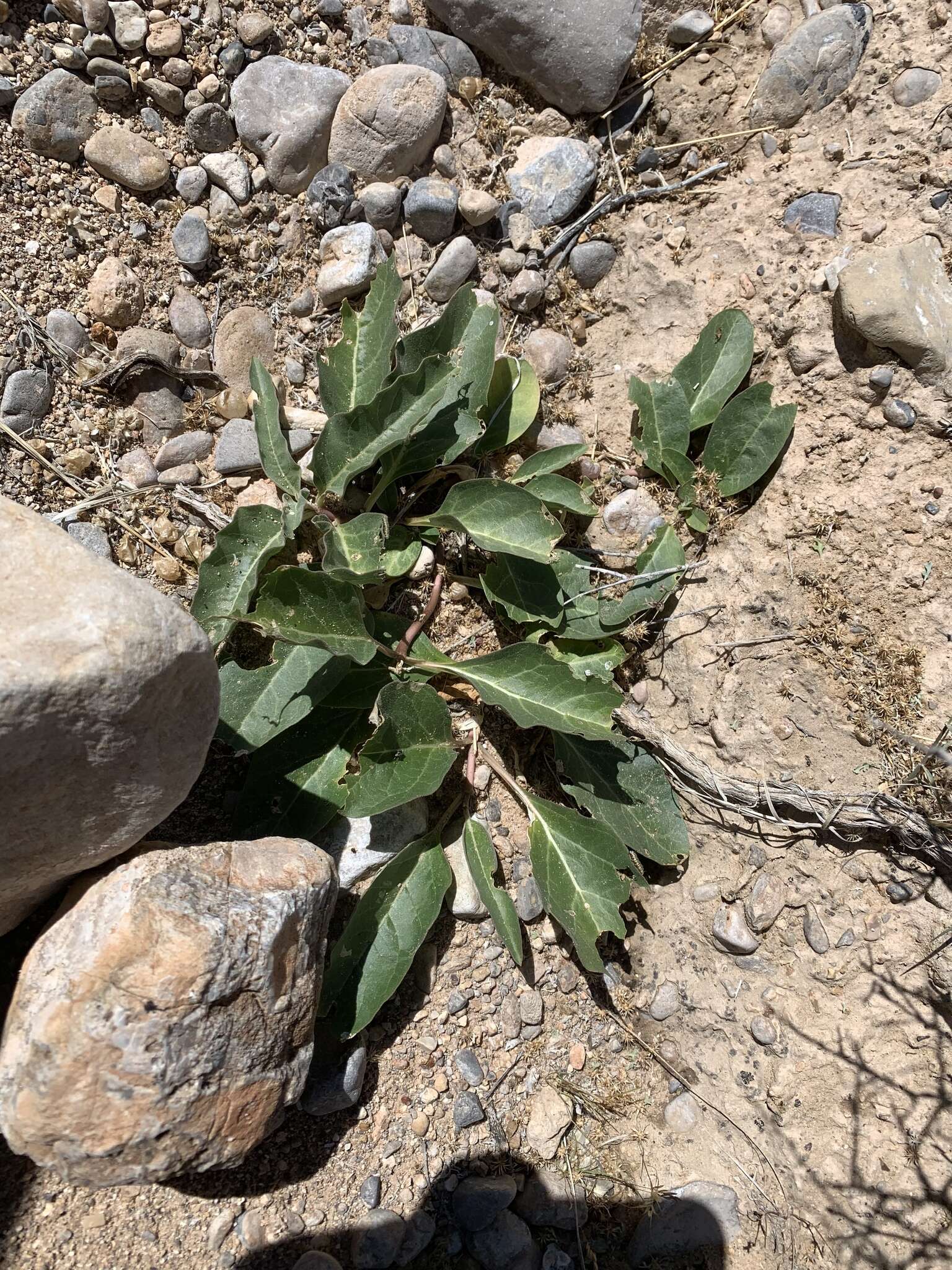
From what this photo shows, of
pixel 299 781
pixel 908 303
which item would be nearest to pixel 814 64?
pixel 908 303

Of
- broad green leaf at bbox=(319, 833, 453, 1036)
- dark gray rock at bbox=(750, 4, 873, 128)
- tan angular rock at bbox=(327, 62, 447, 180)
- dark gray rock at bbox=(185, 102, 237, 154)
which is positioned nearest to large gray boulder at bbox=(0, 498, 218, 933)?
broad green leaf at bbox=(319, 833, 453, 1036)

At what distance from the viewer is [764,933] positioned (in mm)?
2230

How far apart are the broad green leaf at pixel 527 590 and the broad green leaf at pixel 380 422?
470mm

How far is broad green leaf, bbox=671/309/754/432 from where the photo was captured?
235 cm

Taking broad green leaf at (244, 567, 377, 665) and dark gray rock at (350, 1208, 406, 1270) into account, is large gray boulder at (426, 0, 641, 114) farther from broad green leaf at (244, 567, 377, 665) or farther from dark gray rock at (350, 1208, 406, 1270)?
dark gray rock at (350, 1208, 406, 1270)

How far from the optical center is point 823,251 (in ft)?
7.52

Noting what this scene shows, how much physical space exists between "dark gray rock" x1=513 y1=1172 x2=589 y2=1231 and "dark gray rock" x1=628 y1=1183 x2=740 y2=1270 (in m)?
0.16

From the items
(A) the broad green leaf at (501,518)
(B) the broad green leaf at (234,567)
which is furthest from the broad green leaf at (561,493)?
(B) the broad green leaf at (234,567)

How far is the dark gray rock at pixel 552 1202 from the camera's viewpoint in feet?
6.71

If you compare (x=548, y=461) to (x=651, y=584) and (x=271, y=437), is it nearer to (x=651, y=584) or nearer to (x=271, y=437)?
(x=651, y=584)

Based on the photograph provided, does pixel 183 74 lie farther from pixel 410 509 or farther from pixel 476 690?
pixel 476 690

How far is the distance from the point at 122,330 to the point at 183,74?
77 centimetres

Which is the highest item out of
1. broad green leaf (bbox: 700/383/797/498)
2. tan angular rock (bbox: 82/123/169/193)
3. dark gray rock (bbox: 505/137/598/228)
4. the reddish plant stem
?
dark gray rock (bbox: 505/137/598/228)

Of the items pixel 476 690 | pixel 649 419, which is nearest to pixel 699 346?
pixel 649 419
